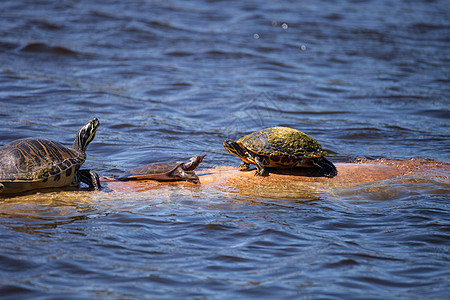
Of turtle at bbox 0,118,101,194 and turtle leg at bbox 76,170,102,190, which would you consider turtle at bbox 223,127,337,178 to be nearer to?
turtle leg at bbox 76,170,102,190

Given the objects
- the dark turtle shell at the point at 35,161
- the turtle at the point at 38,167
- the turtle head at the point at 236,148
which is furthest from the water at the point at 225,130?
the turtle head at the point at 236,148

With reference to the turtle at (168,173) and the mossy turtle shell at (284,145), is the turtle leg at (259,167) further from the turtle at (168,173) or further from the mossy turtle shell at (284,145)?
the turtle at (168,173)

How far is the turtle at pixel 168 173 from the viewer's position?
618cm

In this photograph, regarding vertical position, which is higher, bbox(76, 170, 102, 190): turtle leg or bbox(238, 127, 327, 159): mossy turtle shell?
bbox(238, 127, 327, 159): mossy turtle shell

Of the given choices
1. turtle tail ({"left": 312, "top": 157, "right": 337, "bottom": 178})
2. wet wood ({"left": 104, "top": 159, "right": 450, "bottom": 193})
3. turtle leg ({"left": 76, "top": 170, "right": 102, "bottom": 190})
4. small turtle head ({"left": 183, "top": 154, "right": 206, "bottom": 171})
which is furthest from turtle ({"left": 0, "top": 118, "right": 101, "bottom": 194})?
turtle tail ({"left": 312, "top": 157, "right": 337, "bottom": 178})

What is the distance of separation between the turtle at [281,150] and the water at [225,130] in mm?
399

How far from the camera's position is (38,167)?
539 cm

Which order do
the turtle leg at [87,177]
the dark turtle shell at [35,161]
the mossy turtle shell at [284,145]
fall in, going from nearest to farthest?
1. the dark turtle shell at [35,161]
2. the turtle leg at [87,177]
3. the mossy turtle shell at [284,145]

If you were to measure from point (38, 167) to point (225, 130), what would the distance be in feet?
15.5

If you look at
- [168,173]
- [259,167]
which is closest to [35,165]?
[168,173]

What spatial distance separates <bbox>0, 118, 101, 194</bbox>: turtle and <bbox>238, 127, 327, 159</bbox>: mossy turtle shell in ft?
6.57

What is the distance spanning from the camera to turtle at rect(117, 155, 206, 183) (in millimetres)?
6180

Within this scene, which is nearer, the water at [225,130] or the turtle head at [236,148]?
the water at [225,130]

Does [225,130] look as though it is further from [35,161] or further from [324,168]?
[35,161]
